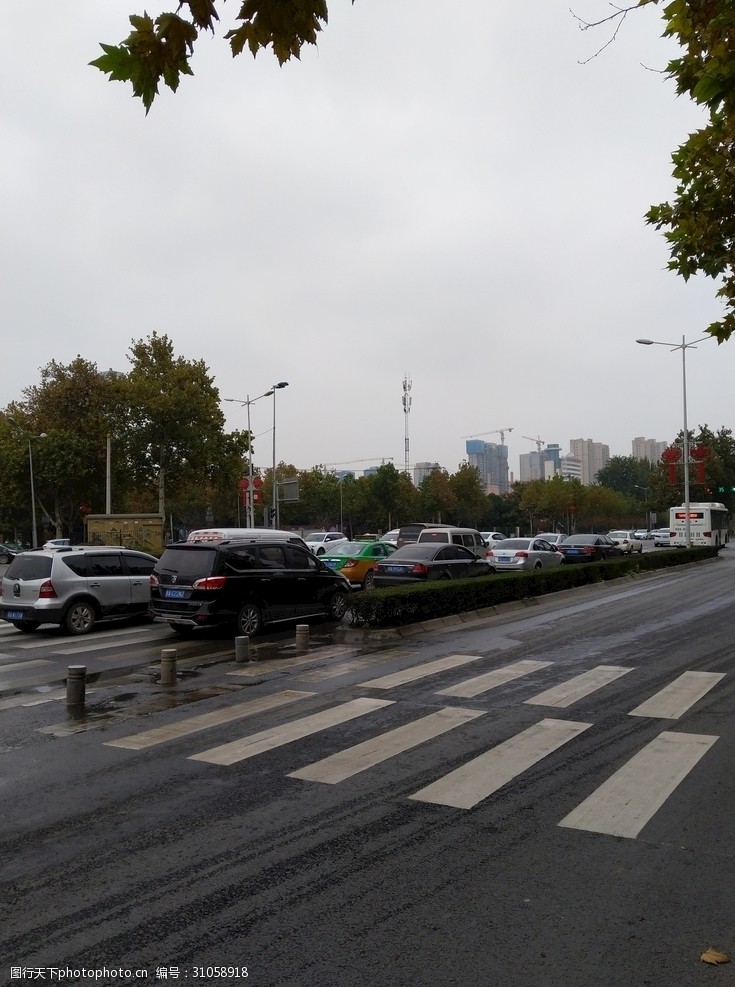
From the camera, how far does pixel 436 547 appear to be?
66.7ft

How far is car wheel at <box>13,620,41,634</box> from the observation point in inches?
570

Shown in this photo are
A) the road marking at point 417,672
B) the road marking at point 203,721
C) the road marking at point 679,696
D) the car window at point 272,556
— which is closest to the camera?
the road marking at point 203,721

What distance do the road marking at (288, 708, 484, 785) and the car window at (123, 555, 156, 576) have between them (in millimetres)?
9671

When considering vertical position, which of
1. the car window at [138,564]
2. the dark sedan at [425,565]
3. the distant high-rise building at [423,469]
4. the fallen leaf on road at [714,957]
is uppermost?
the distant high-rise building at [423,469]

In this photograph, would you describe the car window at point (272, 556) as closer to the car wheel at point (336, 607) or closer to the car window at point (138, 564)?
the car wheel at point (336, 607)

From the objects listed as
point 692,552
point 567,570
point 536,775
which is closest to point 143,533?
point 567,570

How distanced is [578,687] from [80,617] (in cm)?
968

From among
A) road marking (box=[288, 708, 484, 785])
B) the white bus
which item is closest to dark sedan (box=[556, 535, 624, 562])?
the white bus

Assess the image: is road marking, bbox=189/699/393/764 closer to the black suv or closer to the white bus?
the black suv

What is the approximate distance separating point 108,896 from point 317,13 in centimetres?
471

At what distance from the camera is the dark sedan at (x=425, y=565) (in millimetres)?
19578

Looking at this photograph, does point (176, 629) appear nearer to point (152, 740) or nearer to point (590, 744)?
point (152, 740)

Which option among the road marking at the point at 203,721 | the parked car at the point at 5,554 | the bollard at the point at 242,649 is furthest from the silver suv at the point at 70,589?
the parked car at the point at 5,554

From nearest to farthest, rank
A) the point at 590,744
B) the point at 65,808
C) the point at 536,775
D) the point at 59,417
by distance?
the point at 65,808
the point at 536,775
the point at 590,744
the point at 59,417
